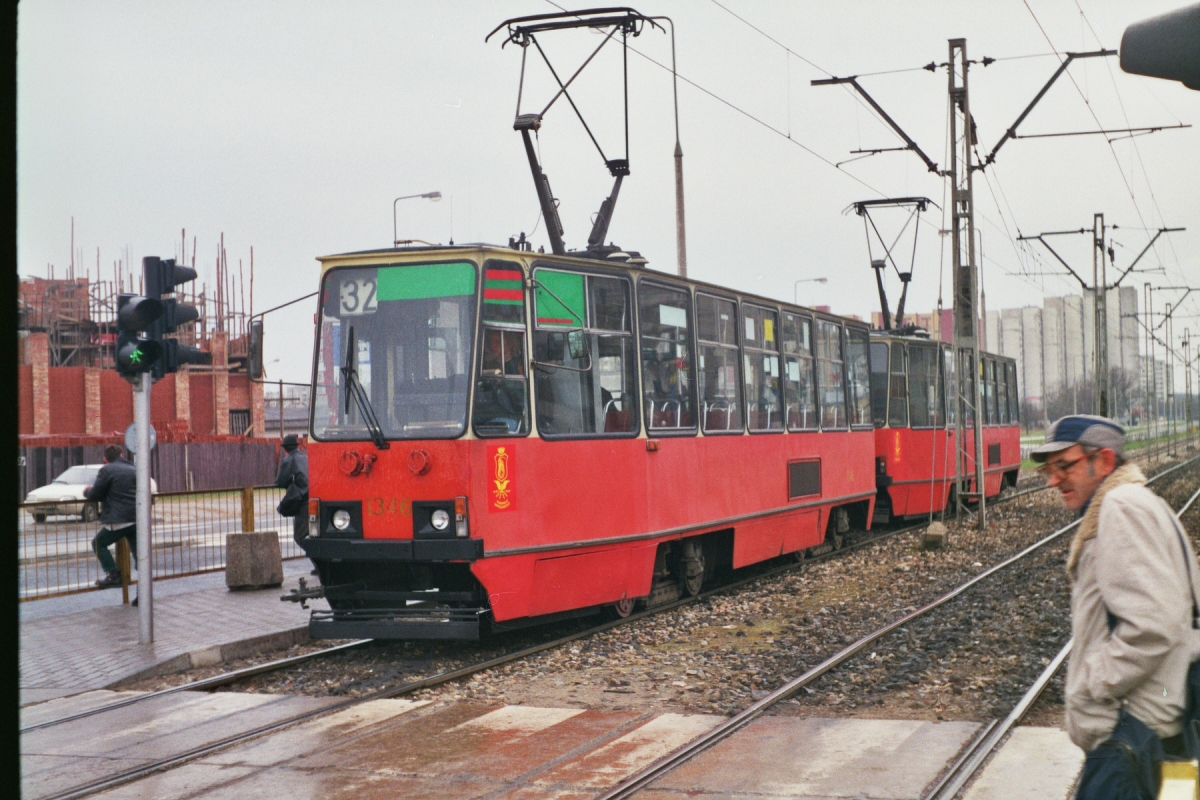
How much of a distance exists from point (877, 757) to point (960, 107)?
16923 mm

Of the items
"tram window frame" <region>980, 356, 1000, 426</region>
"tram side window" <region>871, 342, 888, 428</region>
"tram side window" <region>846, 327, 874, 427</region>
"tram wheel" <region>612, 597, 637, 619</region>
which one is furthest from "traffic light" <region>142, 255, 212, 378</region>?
"tram window frame" <region>980, 356, 1000, 426</region>

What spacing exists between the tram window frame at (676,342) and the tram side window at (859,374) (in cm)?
590

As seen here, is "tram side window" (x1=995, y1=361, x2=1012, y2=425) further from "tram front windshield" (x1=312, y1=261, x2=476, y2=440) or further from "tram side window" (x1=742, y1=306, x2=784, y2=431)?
"tram front windshield" (x1=312, y1=261, x2=476, y2=440)

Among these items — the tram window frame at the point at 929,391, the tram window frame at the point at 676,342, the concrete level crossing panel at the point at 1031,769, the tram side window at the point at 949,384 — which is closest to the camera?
the concrete level crossing panel at the point at 1031,769

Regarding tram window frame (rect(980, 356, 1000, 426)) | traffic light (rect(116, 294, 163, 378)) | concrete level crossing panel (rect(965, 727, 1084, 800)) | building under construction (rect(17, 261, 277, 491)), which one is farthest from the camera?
building under construction (rect(17, 261, 277, 491))

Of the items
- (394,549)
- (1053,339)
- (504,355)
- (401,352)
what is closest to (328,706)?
(394,549)

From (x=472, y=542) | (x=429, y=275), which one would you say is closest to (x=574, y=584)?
(x=472, y=542)

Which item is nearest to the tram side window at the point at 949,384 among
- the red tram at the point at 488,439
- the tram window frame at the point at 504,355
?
the red tram at the point at 488,439

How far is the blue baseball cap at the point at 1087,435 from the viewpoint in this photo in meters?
3.53

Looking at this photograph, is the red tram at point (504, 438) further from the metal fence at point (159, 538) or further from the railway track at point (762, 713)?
the metal fence at point (159, 538)

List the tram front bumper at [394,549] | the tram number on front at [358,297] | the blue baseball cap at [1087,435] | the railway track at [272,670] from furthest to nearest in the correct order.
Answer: the tram number on front at [358,297]
the tram front bumper at [394,549]
the railway track at [272,670]
the blue baseball cap at [1087,435]

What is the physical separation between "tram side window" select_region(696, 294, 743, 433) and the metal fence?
5766mm

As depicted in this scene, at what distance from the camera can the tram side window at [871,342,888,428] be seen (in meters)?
20.3

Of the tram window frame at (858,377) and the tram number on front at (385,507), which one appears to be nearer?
the tram number on front at (385,507)
